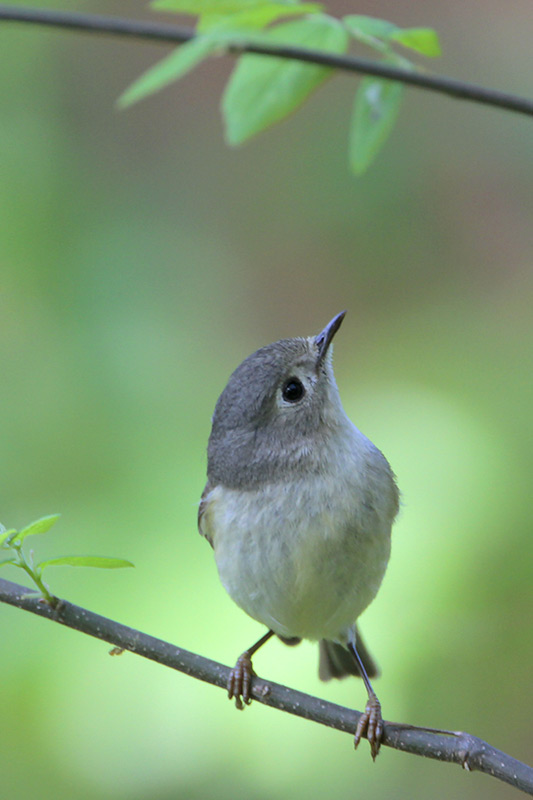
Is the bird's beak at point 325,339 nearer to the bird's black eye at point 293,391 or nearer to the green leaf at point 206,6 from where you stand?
the bird's black eye at point 293,391

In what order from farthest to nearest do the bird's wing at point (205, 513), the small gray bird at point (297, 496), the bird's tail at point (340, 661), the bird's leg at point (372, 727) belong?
the bird's tail at point (340, 661), the bird's wing at point (205, 513), the small gray bird at point (297, 496), the bird's leg at point (372, 727)

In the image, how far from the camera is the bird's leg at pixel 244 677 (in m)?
2.10

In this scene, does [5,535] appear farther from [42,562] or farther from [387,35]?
[387,35]

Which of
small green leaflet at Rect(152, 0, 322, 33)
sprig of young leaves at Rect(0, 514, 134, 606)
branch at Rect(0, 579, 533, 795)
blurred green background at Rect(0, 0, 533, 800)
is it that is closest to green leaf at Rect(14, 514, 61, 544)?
sprig of young leaves at Rect(0, 514, 134, 606)

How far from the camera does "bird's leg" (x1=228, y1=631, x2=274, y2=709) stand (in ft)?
Result: 6.88

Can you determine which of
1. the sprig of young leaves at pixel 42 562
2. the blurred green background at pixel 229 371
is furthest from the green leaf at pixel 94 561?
the blurred green background at pixel 229 371

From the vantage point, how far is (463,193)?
438 centimetres

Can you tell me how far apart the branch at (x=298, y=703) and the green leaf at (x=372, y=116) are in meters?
0.90

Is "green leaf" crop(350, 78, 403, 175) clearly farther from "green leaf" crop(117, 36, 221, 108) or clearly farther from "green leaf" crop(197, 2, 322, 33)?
"green leaf" crop(117, 36, 221, 108)

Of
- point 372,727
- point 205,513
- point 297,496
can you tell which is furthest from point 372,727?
point 205,513

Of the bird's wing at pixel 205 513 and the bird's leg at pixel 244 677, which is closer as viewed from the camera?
the bird's leg at pixel 244 677

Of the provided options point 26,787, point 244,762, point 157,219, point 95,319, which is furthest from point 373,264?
point 26,787

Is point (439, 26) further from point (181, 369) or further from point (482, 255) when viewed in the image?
point (181, 369)

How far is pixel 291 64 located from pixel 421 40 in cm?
16
